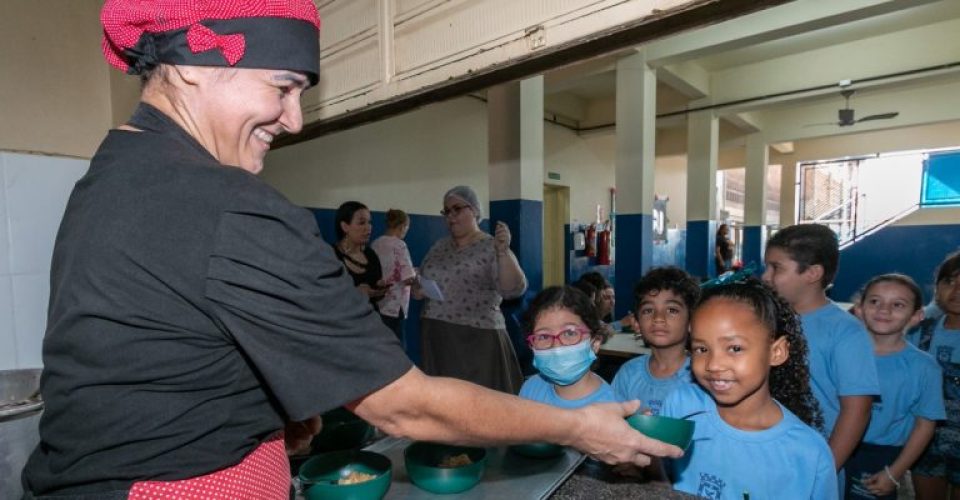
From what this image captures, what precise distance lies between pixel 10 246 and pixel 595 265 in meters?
8.41

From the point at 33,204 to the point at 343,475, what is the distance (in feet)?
6.47

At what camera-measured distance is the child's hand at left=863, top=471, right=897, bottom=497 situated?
6.43ft

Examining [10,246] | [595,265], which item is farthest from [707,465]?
[595,265]

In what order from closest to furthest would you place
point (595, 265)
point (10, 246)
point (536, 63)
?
point (536, 63), point (10, 246), point (595, 265)

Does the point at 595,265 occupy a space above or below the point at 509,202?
below

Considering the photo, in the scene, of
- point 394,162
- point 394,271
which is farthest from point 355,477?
point 394,162

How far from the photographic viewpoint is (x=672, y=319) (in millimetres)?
2133

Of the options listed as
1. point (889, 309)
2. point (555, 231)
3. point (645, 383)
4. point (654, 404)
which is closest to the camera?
point (654, 404)

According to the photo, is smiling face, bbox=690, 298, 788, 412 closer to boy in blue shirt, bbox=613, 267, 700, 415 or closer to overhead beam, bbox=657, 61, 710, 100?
boy in blue shirt, bbox=613, 267, 700, 415

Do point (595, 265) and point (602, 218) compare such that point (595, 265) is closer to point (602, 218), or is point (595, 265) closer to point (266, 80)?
point (602, 218)

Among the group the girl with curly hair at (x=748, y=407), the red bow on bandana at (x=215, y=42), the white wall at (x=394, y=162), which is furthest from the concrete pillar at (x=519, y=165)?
the red bow on bandana at (x=215, y=42)

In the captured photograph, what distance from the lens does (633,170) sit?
19.6ft

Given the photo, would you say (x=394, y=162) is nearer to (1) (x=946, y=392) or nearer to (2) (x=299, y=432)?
(2) (x=299, y=432)

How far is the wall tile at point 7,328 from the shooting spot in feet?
6.87
